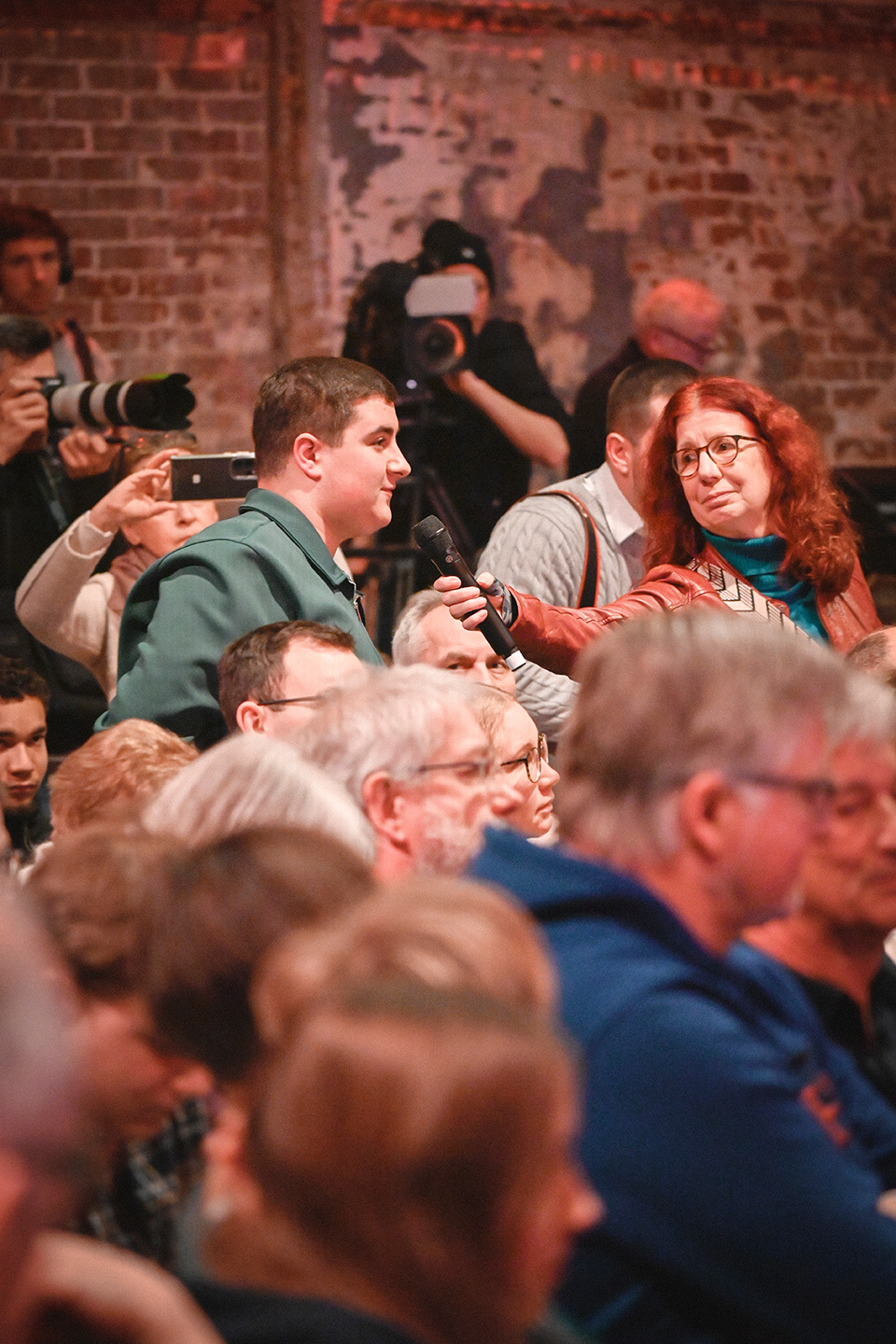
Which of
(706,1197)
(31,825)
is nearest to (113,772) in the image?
(31,825)

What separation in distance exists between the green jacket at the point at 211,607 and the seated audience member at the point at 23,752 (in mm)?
684

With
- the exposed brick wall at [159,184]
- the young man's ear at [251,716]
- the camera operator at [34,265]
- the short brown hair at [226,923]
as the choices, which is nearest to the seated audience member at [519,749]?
the young man's ear at [251,716]

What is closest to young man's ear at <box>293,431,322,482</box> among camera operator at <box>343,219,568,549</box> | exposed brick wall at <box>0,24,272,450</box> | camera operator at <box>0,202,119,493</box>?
camera operator at <box>343,219,568,549</box>

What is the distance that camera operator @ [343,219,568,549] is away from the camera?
5.73m

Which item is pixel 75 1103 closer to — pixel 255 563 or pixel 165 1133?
pixel 165 1133

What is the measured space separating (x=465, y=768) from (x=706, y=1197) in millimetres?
834

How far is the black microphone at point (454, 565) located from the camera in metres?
2.76

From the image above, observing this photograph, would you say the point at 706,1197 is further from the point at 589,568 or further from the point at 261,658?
the point at 589,568

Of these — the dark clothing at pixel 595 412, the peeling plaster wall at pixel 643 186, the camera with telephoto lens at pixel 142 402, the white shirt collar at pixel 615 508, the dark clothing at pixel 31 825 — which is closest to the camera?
the dark clothing at pixel 31 825

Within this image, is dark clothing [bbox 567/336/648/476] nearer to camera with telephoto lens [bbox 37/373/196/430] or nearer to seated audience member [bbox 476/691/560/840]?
camera with telephoto lens [bbox 37/373/196/430]

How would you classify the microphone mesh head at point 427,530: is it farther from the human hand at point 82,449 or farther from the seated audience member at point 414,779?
the human hand at point 82,449

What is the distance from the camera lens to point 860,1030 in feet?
5.58

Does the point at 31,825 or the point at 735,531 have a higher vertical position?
the point at 735,531

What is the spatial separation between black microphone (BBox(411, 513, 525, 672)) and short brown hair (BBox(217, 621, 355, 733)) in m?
A: 0.27
